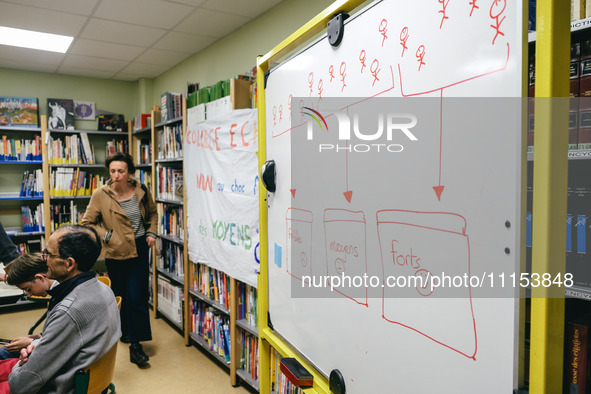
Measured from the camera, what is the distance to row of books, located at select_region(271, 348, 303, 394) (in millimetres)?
→ 1587

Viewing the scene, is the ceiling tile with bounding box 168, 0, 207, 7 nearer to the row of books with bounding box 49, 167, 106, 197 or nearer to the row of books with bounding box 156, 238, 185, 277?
the row of books with bounding box 156, 238, 185, 277

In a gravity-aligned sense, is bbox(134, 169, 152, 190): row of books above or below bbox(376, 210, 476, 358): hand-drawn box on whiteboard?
above

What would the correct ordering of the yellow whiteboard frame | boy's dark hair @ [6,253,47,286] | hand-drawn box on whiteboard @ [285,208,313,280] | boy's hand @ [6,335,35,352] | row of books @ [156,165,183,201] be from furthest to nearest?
row of books @ [156,165,183,201] → boy's dark hair @ [6,253,47,286] → boy's hand @ [6,335,35,352] → the yellow whiteboard frame → hand-drawn box on whiteboard @ [285,208,313,280]

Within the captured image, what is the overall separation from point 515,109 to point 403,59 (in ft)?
1.00

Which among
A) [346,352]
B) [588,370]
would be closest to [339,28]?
[346,352]

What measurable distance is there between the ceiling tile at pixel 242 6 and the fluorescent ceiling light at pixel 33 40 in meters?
1.57

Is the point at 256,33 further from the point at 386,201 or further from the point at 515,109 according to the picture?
the point at 515,109

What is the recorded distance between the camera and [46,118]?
4305 mm

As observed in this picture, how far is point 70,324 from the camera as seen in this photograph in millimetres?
1409

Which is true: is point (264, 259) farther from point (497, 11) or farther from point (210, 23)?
point (210, 23)

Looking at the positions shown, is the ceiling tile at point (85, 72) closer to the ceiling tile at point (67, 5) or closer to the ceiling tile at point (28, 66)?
the ceiling tile at point (28, 66)

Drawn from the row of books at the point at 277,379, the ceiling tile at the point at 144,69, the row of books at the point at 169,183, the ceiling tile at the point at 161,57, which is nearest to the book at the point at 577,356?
the row of books at the point at 277,379

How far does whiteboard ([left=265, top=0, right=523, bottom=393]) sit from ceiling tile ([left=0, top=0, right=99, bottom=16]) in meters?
2.28

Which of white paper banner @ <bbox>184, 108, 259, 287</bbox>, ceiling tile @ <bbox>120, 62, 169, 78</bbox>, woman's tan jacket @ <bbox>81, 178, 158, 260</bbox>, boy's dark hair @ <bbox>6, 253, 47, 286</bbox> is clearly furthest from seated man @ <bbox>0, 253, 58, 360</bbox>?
ceiling tile @ <bbox>120, 62, 169, 78</bbox>
